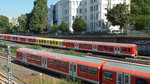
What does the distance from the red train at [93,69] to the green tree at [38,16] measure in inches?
2122

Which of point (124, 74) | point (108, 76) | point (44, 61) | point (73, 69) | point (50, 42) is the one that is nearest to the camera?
point (124, 74)

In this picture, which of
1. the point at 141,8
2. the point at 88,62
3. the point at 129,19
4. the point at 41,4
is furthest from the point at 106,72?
the point at 41,4

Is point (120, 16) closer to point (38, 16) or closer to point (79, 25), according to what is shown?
point (79, 25)

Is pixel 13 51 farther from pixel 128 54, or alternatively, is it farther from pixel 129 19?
pixel 129 19

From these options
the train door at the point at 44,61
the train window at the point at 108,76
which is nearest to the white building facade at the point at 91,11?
the train door at the point at 44,61

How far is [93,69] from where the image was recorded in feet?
53.5

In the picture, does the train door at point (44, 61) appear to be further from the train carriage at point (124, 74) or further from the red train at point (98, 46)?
the red train at point (98, 46)

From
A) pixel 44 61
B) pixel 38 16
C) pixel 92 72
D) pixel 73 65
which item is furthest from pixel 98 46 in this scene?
pixel 38 16

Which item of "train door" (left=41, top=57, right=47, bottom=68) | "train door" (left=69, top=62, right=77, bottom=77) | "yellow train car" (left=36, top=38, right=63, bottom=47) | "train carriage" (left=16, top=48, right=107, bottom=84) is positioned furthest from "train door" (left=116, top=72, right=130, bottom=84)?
"yellow train car" (left=36, top=38, right=63, bottom=47)

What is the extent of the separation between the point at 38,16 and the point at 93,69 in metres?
64.7

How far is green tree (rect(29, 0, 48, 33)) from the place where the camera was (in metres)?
77.2

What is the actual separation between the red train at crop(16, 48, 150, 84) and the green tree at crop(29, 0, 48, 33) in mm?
53901

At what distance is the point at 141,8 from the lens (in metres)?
74.3

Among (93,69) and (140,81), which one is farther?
(93,69)
